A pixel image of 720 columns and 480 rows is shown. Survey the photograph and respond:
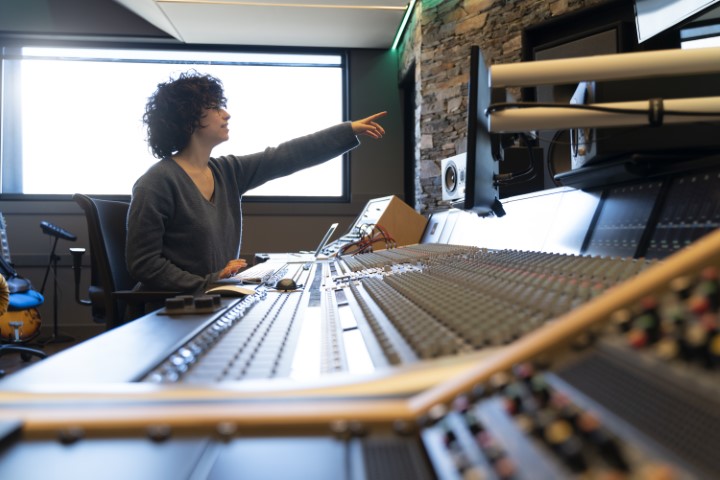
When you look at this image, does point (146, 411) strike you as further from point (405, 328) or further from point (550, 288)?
point (550, 288)

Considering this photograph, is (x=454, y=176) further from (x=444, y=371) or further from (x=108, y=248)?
(x=444, y=371)

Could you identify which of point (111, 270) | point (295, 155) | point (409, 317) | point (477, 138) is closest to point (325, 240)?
point (295, 155)

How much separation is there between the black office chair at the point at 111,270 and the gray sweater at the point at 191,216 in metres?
0.09

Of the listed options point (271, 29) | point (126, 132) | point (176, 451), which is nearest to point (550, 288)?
point (176, 451)

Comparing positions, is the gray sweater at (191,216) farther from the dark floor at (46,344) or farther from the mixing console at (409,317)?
the dark floor at (46,344)

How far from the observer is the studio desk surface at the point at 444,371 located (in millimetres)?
261

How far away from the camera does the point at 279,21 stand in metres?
4.04

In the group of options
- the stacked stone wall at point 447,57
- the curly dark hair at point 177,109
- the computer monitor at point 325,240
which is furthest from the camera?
the stacked stone wall at point 447,57

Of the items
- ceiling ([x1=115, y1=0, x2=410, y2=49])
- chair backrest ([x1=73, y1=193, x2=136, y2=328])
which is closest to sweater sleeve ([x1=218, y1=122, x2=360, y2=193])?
chair backrest ([x1=73, y1=193, x2=136, y2=328])

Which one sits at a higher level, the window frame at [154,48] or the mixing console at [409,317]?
the window frame at [154,48]

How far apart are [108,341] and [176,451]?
0.33 meters

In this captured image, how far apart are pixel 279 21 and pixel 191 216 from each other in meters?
2.89

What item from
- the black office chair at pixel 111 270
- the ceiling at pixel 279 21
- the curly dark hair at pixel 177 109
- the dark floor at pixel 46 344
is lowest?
the dark floor at pixel 46 344

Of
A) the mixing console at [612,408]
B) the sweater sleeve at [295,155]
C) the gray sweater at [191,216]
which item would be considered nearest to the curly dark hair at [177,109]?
the gray sweater at [191,216]
